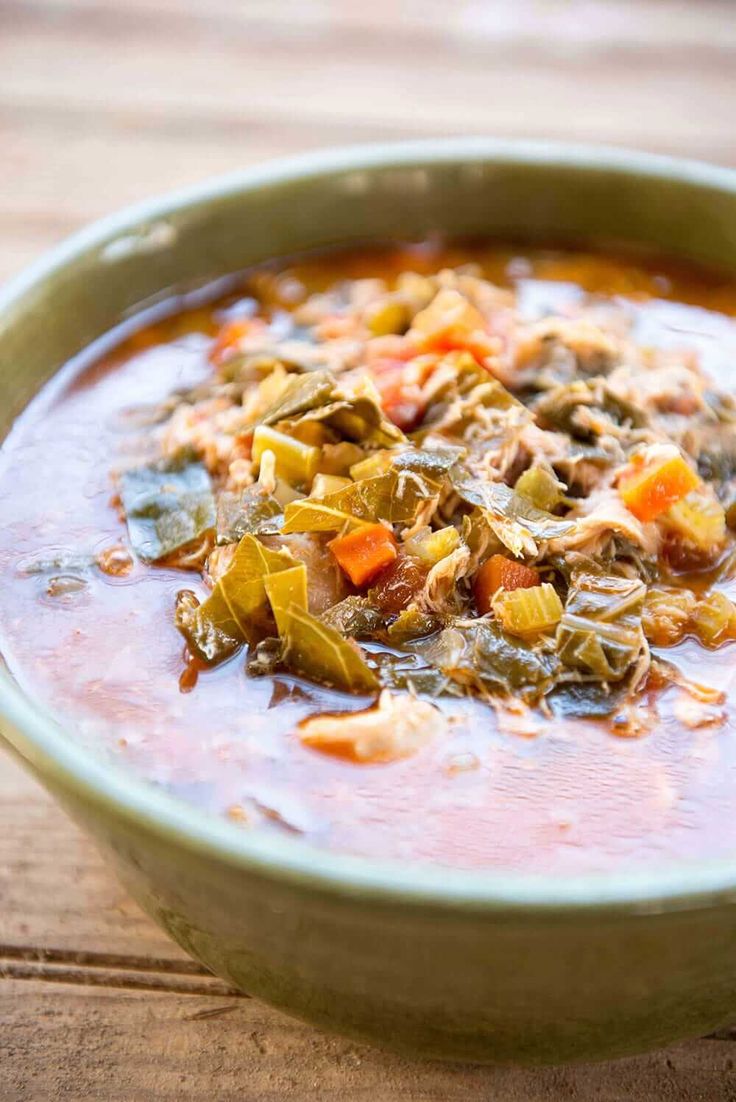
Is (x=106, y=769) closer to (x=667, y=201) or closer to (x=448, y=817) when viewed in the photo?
(x=448, y=817)

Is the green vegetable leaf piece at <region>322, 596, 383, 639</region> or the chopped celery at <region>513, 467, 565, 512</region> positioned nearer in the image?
the green vegetable leaf piece at <region>322, 596, 383, 639</region>

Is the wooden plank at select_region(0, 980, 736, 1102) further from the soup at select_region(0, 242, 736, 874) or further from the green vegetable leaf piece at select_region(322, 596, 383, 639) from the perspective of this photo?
the green vegetable leaf piece at select_region(322, 596, 383, 639)

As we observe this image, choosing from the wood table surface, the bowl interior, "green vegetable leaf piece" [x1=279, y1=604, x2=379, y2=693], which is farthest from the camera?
the wood table surface

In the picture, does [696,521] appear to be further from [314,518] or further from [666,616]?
[314,518]

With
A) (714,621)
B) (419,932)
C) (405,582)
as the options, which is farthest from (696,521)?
(419,932)

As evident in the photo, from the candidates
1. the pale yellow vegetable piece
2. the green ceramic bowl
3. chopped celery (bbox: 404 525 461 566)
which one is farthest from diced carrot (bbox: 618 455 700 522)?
the green ceramic bowl

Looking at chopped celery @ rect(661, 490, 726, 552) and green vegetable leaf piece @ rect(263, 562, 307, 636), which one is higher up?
green vegetable leaf piece @ rect(263, 562, 307, 636)

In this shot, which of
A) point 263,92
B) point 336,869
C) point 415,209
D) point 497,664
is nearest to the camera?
point 336,869
